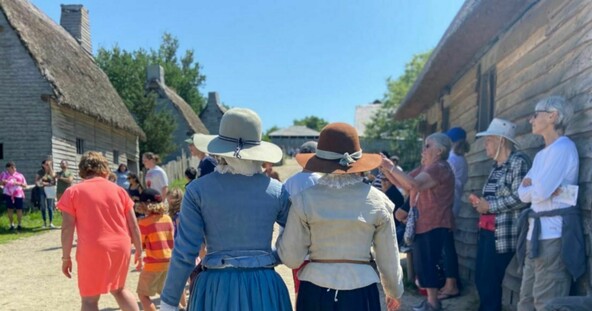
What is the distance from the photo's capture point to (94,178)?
3.64m

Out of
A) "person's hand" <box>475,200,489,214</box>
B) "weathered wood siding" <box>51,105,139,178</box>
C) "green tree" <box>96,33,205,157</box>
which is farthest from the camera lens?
"green tree" <box>96,33,205,157</box>

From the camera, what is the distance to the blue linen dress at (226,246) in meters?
2.22

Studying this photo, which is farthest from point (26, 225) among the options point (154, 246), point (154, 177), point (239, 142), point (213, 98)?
point (213, 98)

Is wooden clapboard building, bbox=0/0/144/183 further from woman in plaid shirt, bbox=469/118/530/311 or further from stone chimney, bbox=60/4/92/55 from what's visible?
woman in plaid shirt, bbox=469/118/530/311

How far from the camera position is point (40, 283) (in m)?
5.98

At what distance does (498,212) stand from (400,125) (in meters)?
28.5

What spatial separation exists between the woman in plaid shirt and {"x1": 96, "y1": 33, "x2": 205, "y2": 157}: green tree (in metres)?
24.0

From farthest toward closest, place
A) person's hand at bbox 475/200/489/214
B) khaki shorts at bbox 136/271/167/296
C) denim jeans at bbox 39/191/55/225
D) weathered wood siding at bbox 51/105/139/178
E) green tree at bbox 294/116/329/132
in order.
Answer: green tree at bbox 294/116/329/132, weathered wood siding at bbox 51/105/139/178, denim jeans at bbox 39/191/55/225, khaki shorts at bbox 136/271/167/296, person's hand at bbox 475/200/489/214

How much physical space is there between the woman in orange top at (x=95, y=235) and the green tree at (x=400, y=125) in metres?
21.3

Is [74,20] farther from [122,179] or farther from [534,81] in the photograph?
[534,81]

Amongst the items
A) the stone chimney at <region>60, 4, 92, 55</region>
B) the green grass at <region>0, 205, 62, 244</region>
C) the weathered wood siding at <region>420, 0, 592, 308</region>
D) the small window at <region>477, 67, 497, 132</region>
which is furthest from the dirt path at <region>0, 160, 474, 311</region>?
the stone chimney at <region>60, 4, 92, 55</region>

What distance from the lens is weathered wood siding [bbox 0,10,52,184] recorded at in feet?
41.3

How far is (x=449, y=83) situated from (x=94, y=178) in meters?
6.68

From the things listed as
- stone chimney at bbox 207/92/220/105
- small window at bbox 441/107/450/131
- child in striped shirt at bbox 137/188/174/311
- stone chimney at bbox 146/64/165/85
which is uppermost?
stone chimney at bbox 146/64/165/85
